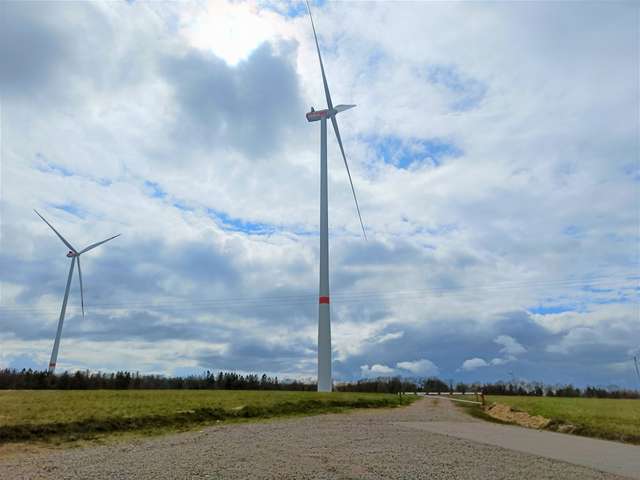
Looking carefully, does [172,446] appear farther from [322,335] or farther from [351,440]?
[322,335]

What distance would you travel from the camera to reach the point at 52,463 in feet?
47.2

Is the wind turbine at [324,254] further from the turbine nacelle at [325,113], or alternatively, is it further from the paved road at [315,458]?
the paved road at [315,458]

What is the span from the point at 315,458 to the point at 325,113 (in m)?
44.8

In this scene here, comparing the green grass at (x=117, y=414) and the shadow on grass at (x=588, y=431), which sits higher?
the green grass at (x=117, y=414)

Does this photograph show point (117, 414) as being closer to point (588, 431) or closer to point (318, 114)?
point (588, 431)

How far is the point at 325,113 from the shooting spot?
55031mm

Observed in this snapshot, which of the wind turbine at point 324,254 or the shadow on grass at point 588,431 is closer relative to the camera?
the shadow on grass at point 588,431

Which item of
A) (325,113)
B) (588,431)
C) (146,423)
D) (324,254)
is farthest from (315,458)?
(325,113)

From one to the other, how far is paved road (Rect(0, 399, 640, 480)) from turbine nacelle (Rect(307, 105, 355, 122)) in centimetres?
3925

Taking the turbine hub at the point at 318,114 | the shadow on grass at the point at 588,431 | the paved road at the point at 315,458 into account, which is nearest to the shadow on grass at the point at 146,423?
the paved road at the point at 315,458

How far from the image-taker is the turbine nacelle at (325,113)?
55.1 metres

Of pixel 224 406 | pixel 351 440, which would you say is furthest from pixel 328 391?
pixel 351 440

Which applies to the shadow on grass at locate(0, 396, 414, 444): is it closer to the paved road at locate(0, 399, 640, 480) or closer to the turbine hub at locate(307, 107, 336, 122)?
the paved road at locate(0, 399, 640, 480)

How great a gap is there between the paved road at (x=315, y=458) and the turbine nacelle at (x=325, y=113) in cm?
3925
